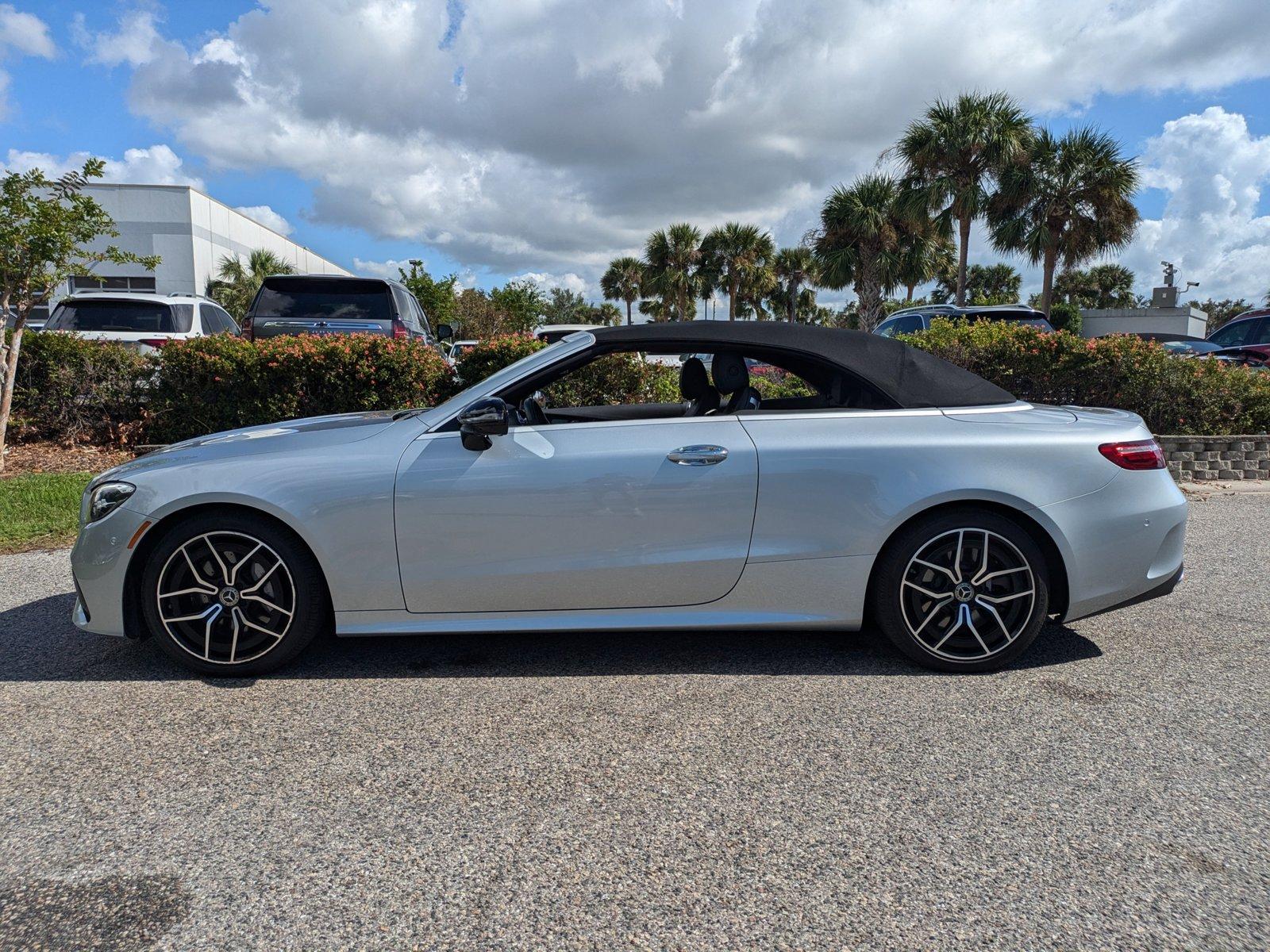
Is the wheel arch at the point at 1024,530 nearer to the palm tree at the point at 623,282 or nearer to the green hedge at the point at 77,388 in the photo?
the green hedge at the point at 77,388

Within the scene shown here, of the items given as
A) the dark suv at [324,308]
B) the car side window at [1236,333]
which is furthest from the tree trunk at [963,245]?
the dark suv at [324,308]

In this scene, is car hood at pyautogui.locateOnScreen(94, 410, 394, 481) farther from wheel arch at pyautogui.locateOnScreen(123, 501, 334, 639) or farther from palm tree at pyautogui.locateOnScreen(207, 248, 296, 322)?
palm tree at pyautogui.locateOnScreen(207, 248, 296, 322)

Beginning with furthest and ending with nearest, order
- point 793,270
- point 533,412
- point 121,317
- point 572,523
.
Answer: point 793,270 → point 121,317 → point 533,412 → point 572,523

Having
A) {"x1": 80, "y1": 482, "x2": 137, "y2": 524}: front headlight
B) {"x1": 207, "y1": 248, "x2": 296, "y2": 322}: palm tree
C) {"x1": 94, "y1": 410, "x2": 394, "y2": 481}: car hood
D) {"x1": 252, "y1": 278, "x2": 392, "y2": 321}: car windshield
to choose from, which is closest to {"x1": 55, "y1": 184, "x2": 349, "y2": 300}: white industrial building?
{"x1": 207, "y1": 248, "x2": 296, "y2": 322}: palm tree

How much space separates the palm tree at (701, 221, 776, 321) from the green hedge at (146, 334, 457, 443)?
38597mm

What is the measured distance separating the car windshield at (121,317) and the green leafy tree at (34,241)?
5.50 ft

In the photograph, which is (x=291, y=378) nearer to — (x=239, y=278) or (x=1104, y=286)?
(x=239, y=278)

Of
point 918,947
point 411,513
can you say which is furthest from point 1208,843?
point 411,513

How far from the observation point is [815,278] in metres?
35.0

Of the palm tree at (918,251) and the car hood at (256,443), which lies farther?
the palm tree at (918,251)

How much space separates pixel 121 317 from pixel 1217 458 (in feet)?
41.5

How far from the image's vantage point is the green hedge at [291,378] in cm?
832

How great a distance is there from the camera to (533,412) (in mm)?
4051

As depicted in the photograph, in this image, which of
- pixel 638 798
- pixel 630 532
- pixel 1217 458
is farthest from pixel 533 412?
pixel 1217 458
